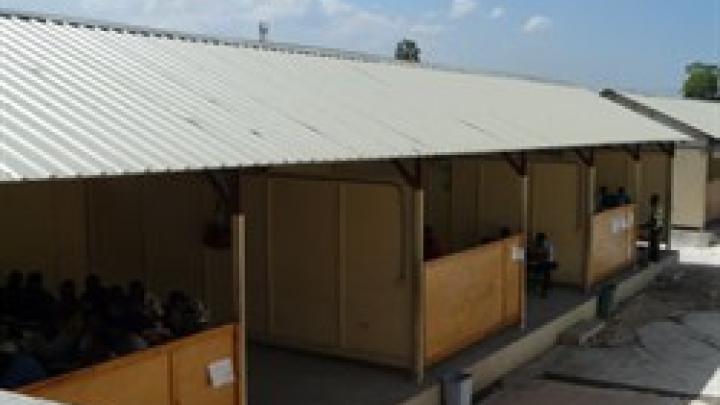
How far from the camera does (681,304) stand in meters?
16.0

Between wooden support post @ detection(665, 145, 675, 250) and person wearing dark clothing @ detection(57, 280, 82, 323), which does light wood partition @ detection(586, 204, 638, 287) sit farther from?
person wearing dark clothing @ detection(57, 280, 82, 323)

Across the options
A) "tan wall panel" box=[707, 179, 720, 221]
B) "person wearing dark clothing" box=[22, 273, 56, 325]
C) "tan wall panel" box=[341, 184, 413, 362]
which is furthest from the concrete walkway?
"tan wall panel" box=[707, 179, 720, 221]

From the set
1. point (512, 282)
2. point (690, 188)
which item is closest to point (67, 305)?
point (512, 282)

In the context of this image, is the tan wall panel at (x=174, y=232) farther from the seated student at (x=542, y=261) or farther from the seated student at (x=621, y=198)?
the seated student at (x=621, y=198)

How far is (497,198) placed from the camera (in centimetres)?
1499

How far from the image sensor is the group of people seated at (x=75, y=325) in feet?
23.9

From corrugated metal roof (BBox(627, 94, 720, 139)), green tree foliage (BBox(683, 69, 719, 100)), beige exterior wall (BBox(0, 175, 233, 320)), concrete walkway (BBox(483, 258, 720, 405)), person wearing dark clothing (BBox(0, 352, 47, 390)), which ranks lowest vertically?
concrete walkway (BBox(483, 258, 720, 405))

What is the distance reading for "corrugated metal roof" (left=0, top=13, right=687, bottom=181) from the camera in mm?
6086

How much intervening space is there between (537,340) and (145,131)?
7396 millimetres

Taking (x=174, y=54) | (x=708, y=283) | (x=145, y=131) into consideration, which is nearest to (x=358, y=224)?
(x=174, y=54)

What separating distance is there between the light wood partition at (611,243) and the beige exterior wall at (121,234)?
657cm

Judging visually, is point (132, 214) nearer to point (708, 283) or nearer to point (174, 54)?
point (174, 54)

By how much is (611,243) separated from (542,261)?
7.70 feet

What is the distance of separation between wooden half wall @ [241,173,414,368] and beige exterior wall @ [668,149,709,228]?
15440 mm
